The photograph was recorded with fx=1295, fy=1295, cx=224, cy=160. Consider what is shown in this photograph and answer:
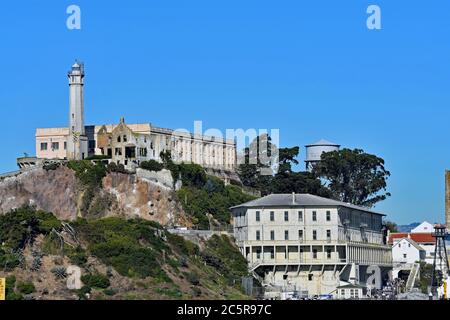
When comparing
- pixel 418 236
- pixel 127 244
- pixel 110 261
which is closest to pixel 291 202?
pixel 127 244

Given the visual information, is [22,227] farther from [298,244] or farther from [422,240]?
[422,240]

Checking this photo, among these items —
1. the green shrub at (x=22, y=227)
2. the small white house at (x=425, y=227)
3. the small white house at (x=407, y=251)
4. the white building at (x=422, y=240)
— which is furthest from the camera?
the small white house at (x=425, y=227)

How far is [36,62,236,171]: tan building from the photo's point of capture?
116 meters

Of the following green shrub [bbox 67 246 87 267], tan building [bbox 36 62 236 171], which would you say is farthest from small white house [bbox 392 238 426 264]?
green shrub [bbox 67 246 87 267]

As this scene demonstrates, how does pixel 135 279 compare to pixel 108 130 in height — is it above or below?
below

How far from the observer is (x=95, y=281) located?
80500 millimetres

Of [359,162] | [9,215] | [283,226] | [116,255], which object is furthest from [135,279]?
[359,162]

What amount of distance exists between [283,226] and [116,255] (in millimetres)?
18154

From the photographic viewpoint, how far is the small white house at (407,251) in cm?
13362

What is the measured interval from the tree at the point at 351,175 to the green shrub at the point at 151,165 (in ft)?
68.5

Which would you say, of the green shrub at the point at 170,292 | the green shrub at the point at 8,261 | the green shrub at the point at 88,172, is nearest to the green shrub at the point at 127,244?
the green shrub at the point at 170,292

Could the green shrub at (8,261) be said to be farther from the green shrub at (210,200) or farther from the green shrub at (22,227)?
the green shrub at (210,200)
